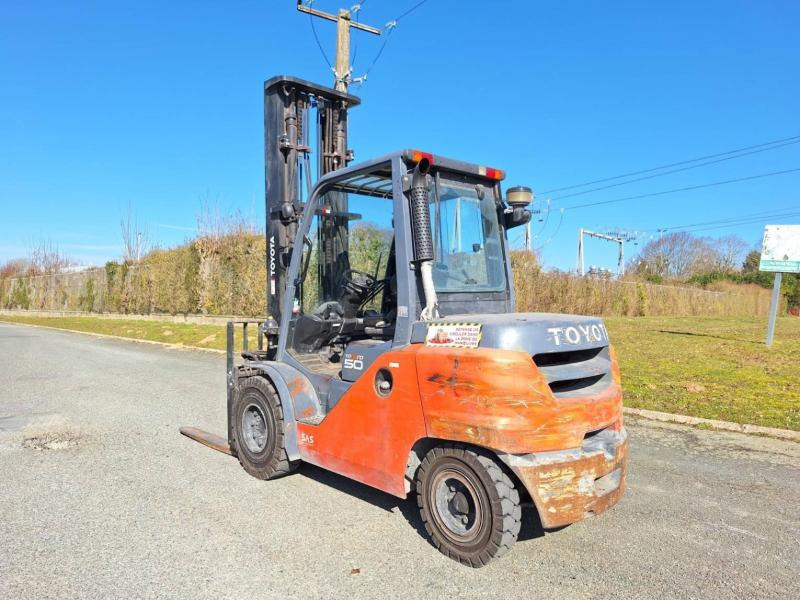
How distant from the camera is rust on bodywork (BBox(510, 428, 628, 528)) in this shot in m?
3.11

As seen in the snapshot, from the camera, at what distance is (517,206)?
4.40 m

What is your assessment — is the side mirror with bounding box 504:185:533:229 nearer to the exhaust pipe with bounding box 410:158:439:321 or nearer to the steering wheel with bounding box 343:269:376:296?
the exhaust pipe with bounding box 410:158:439:321

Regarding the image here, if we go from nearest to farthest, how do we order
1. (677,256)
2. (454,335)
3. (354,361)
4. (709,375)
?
1. (454,335)
2. (354,361)
3. (709,375)
4. (677,256)

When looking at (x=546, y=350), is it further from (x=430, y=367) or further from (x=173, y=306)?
(x=173, y=306)

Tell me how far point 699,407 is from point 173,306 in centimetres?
2200

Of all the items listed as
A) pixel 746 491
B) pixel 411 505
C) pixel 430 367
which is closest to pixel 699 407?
pixel 746 491

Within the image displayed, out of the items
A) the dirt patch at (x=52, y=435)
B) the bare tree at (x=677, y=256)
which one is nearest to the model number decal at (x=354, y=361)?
the dirt patch at (x=52, y=435)

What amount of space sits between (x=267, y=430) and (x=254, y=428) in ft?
1.15

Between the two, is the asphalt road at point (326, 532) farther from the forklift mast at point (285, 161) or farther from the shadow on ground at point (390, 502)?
the forklift mast at point (285, 161)

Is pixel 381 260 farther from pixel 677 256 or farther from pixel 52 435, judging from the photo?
pixel 677 256

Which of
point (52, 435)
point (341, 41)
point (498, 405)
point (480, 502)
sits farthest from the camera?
point (341, 41)

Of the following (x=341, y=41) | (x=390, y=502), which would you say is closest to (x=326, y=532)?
(x=390, y=502)

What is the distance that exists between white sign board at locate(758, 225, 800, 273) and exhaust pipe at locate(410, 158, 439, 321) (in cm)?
1579

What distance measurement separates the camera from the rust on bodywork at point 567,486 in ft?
10.2
